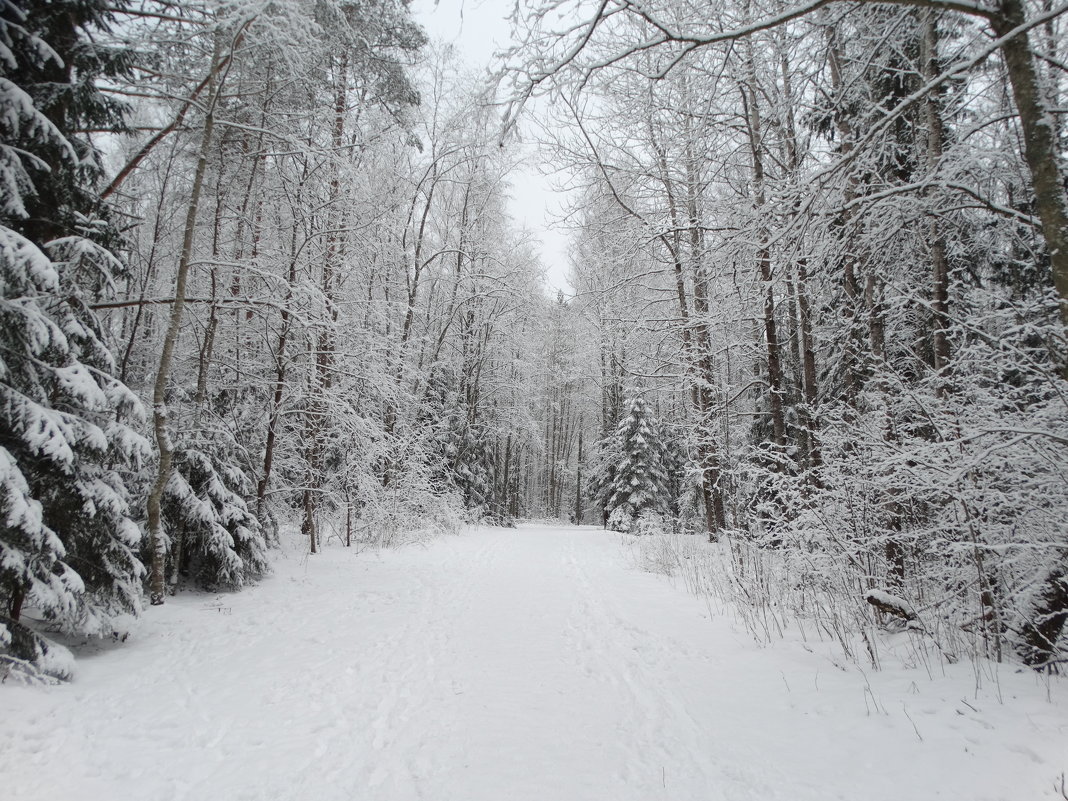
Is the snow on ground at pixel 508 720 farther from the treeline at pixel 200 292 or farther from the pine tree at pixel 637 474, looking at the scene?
the pine tree at pixel 637 474

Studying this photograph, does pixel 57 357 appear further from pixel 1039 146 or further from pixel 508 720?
pixel 1039 146

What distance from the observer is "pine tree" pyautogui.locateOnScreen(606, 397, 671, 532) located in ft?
61.6

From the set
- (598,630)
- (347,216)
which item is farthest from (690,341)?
(347,216)

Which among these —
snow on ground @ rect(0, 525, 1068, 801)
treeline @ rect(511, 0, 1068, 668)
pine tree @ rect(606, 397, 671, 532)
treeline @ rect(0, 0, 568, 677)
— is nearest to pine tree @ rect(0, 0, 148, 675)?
treeline @ rect(0, 0, 568, 677)

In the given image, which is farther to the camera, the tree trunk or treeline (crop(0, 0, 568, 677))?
treeline (crop(0, 0, 568, 677))

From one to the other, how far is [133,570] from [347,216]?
7.66m

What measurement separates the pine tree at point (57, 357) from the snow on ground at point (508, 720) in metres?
0.66

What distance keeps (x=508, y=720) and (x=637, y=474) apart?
1638cm

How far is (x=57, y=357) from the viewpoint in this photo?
393 cm

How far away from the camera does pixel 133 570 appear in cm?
430

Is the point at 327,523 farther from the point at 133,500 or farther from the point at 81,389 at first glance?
the point at 81,389

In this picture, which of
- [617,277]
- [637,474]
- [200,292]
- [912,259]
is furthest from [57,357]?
[637,474]

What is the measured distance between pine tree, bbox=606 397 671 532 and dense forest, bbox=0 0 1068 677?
6.34 meters

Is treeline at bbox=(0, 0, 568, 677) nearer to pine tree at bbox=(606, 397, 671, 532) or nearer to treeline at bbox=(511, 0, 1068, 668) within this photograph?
treeline at bbox=(511, 0, 1068, 668)
